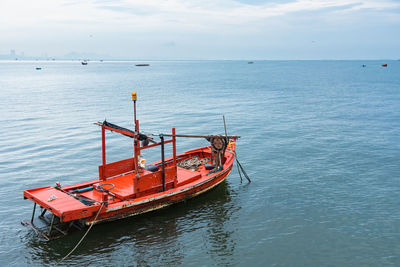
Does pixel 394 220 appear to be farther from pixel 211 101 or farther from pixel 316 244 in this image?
pixel 211 101

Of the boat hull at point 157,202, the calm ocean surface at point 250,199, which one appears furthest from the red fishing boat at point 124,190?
the calm ocean surface at point 250,199

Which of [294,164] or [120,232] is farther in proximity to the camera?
[294,164]

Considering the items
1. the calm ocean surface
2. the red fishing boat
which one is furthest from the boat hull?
the calm ocean surface

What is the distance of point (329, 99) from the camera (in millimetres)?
67188

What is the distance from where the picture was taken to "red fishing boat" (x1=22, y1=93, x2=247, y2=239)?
53.5ft

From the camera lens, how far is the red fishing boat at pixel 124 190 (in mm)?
16312

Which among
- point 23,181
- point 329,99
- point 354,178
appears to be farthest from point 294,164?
point 329,99

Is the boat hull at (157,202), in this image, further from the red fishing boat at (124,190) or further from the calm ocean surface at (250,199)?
the calm ocean surface at (250,199)

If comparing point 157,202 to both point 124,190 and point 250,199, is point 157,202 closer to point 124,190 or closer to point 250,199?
point 124,190

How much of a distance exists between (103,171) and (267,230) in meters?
9.22

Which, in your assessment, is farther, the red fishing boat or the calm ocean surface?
the red fishing boat

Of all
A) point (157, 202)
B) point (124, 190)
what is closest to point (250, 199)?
point (157, 202)

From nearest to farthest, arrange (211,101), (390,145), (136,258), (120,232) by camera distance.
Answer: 1. (136,258)
2. (120,232)
3. (390,145)
4. (211,101)

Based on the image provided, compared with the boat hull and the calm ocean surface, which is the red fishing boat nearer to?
the boat hull
